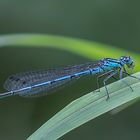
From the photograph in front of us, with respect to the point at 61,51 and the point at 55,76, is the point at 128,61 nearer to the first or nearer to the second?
the point at 55,76

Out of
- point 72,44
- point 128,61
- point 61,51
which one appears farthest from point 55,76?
point 61,51

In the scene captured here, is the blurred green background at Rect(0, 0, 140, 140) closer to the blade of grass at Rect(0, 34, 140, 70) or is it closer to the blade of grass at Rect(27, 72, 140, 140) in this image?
the blade of grass at Rect(0, 34, 140, 70)

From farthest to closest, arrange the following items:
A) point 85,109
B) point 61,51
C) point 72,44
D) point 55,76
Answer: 1. point 61,51
2. point 55,76
3. point 72,44
4. point 85,109

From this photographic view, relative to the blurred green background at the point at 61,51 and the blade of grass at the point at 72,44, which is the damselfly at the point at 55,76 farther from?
the blurred green background at the point at 61,51

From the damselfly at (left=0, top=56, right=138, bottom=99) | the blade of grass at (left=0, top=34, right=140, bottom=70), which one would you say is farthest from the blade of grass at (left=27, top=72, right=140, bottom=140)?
the damselfly at (left=0, top=56, right=138, bottom=99)

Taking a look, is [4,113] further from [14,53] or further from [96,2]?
[96,2]

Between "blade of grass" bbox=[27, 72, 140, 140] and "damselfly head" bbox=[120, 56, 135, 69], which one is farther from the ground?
"damselfly head" bbox=[120, 56, 135, 69]

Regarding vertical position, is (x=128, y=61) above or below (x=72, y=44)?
below
